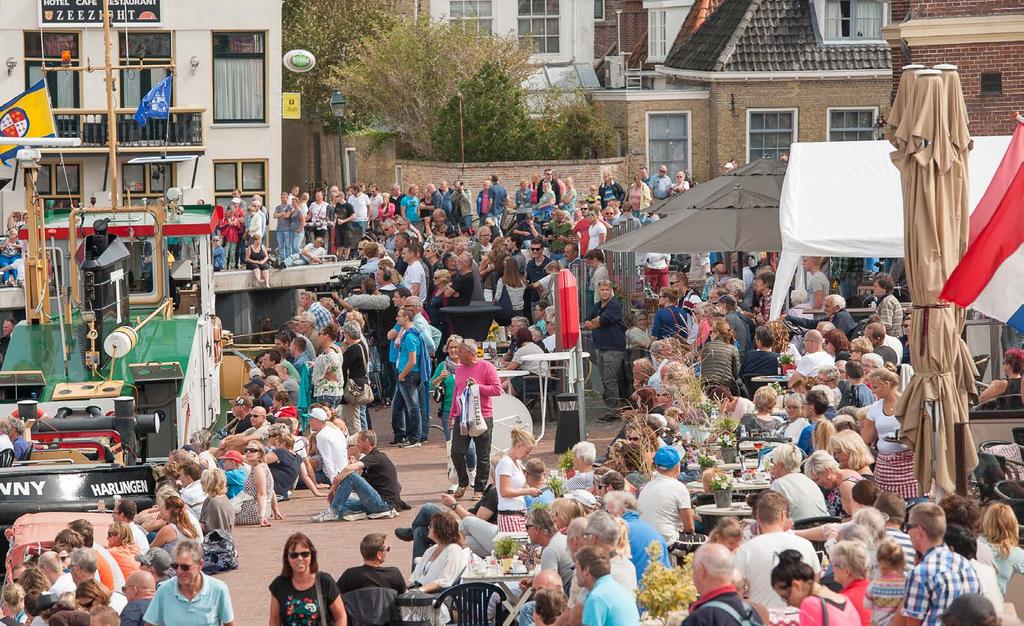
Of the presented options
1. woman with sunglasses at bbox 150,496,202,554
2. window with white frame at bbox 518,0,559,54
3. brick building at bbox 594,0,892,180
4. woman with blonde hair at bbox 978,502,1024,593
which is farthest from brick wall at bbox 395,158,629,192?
woman with blonde hair at bbox 978,502,1024,593

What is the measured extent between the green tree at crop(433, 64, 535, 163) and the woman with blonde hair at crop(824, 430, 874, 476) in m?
29.8

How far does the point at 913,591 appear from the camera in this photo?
8.57 meters

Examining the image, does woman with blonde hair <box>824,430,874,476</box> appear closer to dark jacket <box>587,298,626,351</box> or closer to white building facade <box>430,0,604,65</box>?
dark jacket <box>587,298,626,351</box>

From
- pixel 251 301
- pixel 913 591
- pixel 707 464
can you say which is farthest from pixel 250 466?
pixel 251 301

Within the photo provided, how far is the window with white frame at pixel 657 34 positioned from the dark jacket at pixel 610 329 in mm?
26197

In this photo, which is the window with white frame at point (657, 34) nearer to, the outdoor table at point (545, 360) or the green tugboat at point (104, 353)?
the green tugboat at point (104, 353)

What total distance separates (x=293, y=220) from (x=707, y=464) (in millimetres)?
23274

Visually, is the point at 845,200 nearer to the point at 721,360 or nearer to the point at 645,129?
the point at 721,360

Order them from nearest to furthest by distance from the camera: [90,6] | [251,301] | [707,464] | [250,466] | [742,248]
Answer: [707,464]
[250,466]
[742,248]
[251,301]
[90,6]

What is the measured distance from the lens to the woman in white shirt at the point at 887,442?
1262 centimetres

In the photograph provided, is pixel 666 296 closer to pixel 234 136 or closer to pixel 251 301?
pixel 251 301

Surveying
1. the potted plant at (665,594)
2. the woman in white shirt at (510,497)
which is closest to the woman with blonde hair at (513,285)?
the woman in white shirt at (510,497)

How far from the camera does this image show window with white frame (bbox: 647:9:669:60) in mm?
45812

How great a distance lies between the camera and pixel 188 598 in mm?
10109
